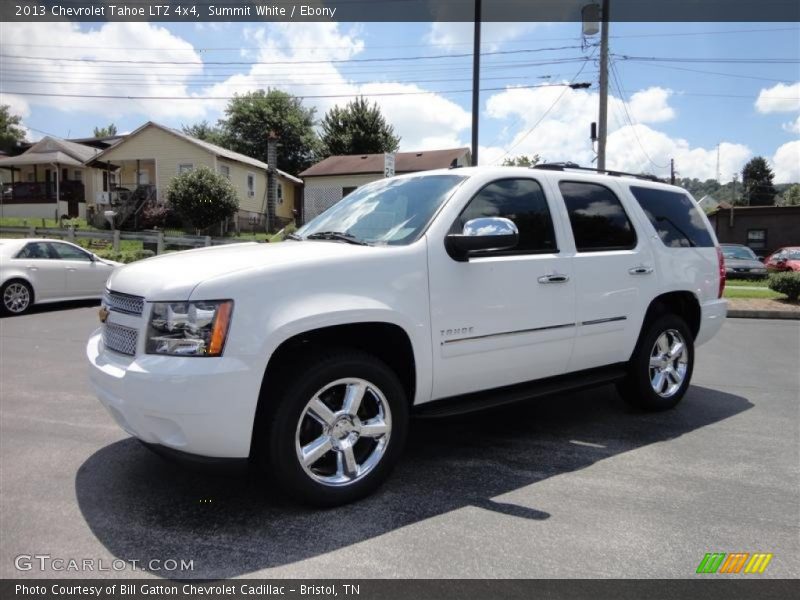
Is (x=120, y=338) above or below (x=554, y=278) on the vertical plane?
below

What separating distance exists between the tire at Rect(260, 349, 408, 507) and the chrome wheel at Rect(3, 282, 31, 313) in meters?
9.61

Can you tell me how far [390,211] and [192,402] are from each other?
182cm

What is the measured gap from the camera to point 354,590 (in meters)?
2.41

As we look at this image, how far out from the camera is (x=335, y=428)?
3051 mm

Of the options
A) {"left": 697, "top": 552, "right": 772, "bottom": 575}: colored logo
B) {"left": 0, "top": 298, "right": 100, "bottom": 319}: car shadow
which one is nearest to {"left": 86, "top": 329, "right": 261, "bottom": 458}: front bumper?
{"left": 697, "top": 552, "right": 772, "bottom": 575}: colored logo

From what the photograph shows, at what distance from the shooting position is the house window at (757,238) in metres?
35.1

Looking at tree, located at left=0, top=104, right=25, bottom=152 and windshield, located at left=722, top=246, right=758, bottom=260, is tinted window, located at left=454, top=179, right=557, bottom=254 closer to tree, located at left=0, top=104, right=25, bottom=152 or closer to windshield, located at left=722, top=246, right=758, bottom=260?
windshield, located at left=722, top=246, right=758, bottom=260

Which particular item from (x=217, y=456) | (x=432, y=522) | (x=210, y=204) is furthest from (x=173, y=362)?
(x=210, y=204)

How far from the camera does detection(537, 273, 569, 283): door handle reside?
12.5 ft

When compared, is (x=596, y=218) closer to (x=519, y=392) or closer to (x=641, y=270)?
(x=641, y=270)

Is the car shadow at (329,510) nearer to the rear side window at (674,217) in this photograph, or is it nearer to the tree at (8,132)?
the rear side window at (674,217)

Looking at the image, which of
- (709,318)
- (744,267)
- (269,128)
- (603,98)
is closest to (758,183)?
(269,128)

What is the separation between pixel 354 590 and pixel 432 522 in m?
0.67

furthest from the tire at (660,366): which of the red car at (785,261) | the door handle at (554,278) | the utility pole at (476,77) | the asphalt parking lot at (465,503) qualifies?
the red car at (785,261)
